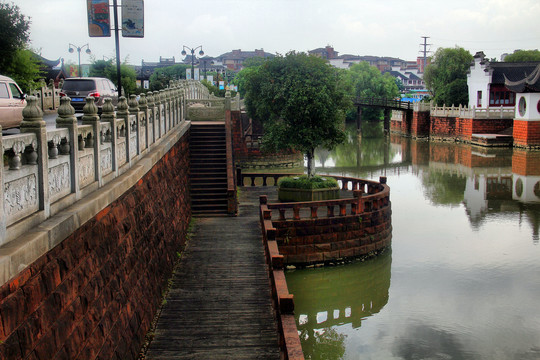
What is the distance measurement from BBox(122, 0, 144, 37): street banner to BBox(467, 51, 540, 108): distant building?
159ft

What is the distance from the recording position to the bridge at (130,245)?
5715 mm

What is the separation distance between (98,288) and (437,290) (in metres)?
11.2

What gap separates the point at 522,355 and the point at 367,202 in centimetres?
678

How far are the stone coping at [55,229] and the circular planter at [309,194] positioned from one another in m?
10.3

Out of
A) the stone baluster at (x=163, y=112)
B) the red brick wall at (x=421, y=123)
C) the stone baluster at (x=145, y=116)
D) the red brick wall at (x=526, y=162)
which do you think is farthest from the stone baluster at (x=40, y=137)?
the red brick wall at (x=421, y=123)

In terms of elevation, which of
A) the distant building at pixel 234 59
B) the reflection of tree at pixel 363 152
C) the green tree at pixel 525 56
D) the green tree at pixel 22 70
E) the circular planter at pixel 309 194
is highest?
the distant building at pixel 234 59

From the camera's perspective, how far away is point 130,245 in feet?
31.8

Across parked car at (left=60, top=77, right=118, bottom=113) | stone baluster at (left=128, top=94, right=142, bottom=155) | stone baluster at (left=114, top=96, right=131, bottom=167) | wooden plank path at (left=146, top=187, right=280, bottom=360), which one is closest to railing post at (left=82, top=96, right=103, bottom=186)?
stone baluster at (left=114, top=96, right=131, bottom=167)

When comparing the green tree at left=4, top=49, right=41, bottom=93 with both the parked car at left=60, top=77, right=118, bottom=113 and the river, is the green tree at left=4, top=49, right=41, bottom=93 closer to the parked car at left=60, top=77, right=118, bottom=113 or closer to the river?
the parked car at left=60, top=77, right=118, bottom=113

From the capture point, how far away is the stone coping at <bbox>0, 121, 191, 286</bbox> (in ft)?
16.6

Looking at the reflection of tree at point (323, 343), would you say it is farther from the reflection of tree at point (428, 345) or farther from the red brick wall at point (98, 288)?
the red brick wall at point (98, 288)

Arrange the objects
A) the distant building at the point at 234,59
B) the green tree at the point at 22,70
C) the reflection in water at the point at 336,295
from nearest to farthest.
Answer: the reflection in water at the point at 336,295 < the green tree at the point at 22,70 < the distant building at the point at 234,59

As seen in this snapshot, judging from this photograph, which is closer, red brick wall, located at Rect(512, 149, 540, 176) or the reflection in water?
the reflection in water

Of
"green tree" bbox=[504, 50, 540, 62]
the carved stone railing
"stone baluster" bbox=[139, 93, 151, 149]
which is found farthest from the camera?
"green tree" bbox=[504, 50, 540, 62]
